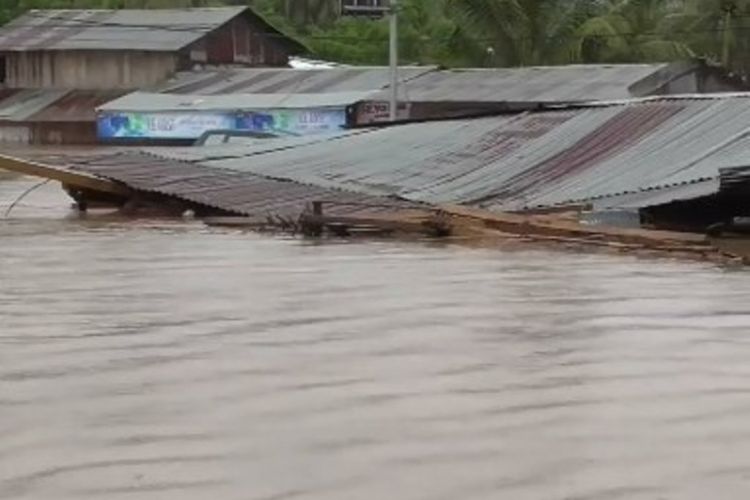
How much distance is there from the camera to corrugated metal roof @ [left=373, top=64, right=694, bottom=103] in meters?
29.7

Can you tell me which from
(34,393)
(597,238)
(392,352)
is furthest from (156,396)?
(597,238)

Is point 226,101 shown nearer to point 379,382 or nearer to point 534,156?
point 534,156

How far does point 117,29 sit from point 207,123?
889cm

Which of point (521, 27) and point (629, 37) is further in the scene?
point (629, 37)

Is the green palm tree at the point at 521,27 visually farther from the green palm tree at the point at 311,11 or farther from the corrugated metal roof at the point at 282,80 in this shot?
the green palm tree at the point at 311,11

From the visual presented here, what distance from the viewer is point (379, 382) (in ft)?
20.9

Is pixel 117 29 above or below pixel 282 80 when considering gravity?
above

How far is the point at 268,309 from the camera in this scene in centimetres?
892

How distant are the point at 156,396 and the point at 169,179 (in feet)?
41.4

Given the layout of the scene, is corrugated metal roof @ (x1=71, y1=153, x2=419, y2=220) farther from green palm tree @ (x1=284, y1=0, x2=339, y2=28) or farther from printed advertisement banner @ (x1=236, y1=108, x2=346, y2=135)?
green palm tree @ (x1=284, y1=0, x2=339, y2=28)

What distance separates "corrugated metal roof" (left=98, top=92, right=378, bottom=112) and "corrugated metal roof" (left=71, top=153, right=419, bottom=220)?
47.5ft

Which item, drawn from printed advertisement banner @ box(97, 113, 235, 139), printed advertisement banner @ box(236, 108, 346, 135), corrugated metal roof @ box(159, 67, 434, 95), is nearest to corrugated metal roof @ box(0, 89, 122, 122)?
printed advertisement banner @ box(97, 113, 235, 139)

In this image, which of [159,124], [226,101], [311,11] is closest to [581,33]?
[226,101]

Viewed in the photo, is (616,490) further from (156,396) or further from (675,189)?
(675,189)
